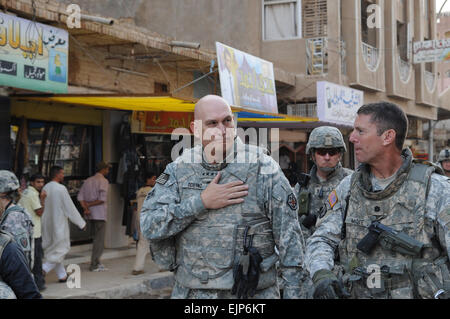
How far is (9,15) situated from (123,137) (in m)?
4.79

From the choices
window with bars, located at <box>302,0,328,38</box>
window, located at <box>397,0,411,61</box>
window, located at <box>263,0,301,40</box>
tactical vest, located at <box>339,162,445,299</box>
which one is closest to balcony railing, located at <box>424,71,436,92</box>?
window, located at <box>397,0,411,61</box>

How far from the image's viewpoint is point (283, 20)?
56.9ft

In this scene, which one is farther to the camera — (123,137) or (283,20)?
(283,20)

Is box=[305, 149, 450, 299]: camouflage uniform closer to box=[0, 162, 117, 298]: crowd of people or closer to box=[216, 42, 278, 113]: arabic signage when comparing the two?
box=[0, 162, 117, 298]: crowd of people

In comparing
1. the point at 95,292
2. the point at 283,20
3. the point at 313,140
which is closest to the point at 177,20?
the point at 283,20

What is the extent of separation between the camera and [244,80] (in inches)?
461

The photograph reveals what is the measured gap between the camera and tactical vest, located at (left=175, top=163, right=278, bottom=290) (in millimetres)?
3162

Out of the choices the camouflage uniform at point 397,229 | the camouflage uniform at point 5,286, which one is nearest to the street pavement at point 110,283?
the camouflage uniform at point 5,286

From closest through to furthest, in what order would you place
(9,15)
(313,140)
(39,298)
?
(39,298)
(313,140)
(9,15)

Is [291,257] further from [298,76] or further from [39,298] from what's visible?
[298,76]

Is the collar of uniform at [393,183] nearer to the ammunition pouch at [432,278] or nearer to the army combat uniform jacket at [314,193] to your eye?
the ammunition pouch at [432,278]

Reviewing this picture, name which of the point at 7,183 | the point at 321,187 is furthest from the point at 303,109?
the point at 7,183

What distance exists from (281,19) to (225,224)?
A: 14881mm

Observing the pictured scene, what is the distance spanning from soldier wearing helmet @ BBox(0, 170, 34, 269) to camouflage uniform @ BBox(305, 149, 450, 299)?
1.81 metres
